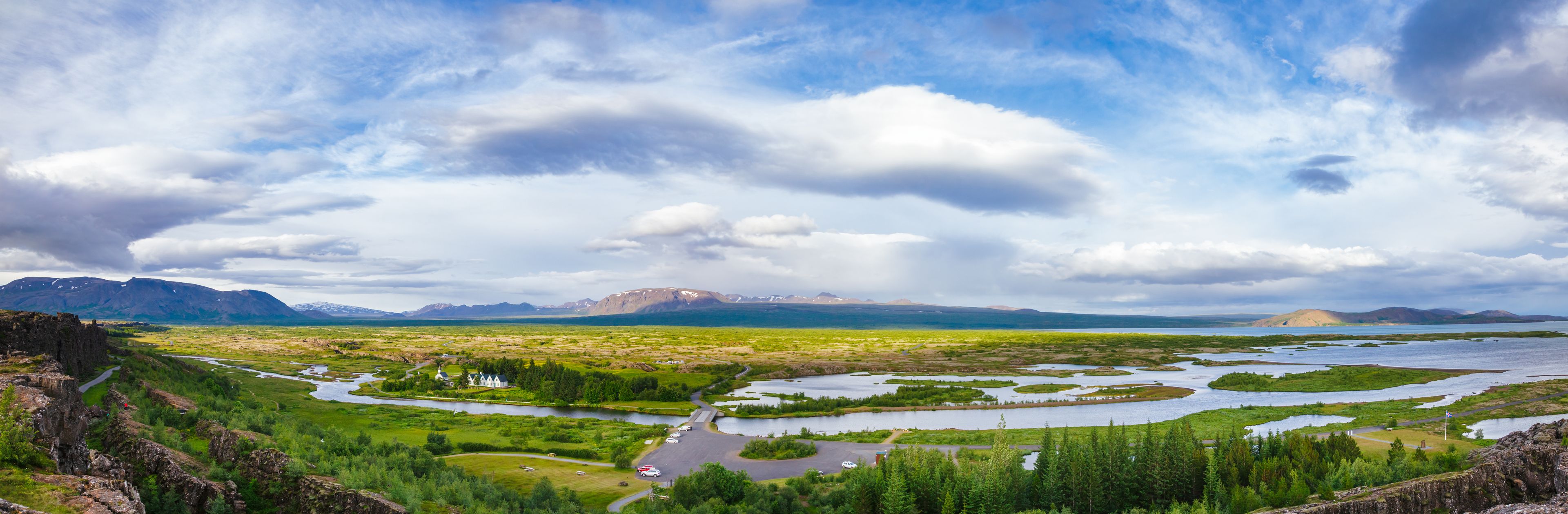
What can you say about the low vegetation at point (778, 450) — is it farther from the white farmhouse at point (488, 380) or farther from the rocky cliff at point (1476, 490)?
the white farmhouse at point (488, 380)

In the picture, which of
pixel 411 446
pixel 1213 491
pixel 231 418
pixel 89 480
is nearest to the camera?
pixel 89 480

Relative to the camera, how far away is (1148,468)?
4750 cm

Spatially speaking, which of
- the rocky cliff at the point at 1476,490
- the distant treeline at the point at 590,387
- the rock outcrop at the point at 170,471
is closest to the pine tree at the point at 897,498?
the rocky cliff at the point at 1476,490

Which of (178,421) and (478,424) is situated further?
(478,424)

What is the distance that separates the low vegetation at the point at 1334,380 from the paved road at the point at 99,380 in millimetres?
127103

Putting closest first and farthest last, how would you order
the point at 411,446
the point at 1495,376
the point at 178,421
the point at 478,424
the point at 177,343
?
the point at 178,421
the point at 411,446
the point at 478,424
the point at 1495,376
the point at 177,343

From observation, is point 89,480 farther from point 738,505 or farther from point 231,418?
point 738,505

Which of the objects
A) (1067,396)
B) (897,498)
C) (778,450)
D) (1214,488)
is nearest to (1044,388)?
(1067,396)

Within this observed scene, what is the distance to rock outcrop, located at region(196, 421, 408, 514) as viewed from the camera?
31.1 m

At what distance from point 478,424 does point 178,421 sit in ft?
155

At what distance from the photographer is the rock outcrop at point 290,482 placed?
31.1m

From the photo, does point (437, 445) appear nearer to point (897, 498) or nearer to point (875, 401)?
point (897, 498)

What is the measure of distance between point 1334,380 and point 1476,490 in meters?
99.8

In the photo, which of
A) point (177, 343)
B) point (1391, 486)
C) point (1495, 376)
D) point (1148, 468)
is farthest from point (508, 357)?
point (1495, 376)
